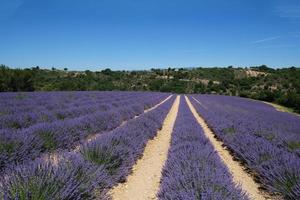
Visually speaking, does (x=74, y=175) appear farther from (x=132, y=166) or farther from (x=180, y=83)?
(x=180, y=83)

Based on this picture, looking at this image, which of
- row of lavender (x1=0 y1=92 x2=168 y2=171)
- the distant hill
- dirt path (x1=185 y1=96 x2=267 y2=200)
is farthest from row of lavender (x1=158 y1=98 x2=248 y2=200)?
the distant hill

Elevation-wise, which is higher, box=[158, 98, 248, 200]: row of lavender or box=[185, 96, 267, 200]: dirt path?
box=[158, 98, 248, 200]: row of lavender

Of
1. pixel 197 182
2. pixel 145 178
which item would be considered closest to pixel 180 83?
pixel 145 178

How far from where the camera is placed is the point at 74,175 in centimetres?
350

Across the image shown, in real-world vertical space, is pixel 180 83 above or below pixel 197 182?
below

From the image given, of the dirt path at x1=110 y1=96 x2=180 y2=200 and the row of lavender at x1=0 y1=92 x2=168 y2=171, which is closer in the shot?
the dirt path at x1=110 y1=96 x2=180 y2=200

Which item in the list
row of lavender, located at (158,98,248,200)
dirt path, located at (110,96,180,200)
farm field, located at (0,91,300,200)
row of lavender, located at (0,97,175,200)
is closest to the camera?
row of lavender, located at (0,97,175,200)

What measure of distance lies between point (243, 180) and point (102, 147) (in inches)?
103

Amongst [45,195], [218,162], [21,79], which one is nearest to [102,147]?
[218,162]

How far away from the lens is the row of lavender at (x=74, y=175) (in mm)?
2758

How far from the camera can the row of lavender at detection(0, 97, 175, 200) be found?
2.76m

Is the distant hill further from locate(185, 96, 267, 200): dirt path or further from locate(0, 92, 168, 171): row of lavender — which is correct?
locate(0, 92, 168, 171): row of lavender

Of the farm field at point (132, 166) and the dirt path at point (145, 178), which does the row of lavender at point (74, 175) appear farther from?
the dirt path at point (145, 178)

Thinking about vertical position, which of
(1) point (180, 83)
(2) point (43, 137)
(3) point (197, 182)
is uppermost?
(3) point (197, 182)
